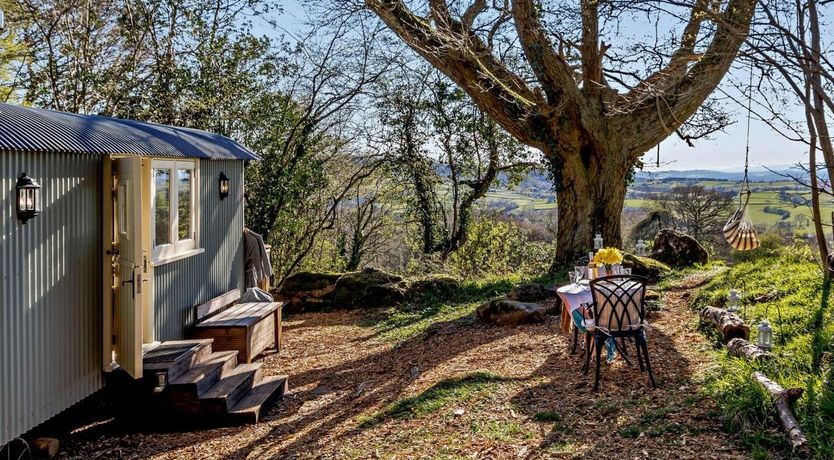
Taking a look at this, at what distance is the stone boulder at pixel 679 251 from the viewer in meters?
10.0

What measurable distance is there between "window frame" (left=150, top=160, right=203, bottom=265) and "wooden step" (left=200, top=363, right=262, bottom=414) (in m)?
1.29

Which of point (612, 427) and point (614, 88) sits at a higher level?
point (614, 88)

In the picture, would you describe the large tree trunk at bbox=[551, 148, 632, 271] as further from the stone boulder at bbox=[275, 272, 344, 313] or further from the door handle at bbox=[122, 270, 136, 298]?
the door handle at bbox=[122, 270, 136, 298]

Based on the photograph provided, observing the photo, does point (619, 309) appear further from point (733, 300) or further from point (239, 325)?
point (239, 325)

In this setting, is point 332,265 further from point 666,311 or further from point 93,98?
point 666,311

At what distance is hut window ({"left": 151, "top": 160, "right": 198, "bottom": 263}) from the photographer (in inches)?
230

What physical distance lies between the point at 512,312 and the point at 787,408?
4.20m

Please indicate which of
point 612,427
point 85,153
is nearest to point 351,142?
point 85,153

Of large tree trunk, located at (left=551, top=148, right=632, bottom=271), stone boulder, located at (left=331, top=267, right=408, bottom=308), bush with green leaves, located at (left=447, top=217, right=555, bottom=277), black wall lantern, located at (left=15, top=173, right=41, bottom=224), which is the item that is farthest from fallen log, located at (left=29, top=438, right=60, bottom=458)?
bush with green leaves, located at (left=447, top=217, right=555, bottom=277)

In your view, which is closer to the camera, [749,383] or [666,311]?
[749,383]

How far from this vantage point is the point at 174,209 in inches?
243

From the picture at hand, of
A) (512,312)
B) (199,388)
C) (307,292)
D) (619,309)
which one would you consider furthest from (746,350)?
(307,292)

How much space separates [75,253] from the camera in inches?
182

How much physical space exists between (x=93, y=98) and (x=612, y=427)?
36.5 feet
